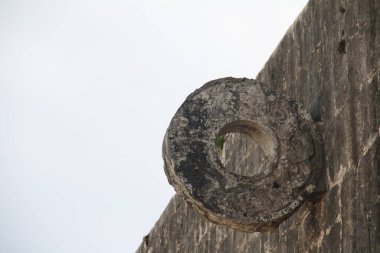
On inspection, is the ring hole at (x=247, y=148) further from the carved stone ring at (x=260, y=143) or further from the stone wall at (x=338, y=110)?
the stone wall at (x=338, y=110)

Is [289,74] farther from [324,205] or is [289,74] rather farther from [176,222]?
[176,222]

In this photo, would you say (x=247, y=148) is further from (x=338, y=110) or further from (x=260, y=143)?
(x=338, y=110)

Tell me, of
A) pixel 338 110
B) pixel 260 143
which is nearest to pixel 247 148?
pixel 260 143

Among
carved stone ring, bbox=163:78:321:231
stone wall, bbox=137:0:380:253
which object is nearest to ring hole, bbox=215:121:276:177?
carved stone ring, bbox=163:78:321:231

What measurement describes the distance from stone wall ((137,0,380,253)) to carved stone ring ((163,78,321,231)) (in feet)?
0.45

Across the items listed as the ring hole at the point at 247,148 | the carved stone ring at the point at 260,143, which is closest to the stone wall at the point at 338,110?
the carved stone ring at the point at 260,143

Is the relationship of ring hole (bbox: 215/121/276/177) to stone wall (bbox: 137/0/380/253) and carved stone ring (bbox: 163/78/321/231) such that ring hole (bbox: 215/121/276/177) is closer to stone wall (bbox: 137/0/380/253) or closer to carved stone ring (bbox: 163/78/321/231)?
carved stone ring (bbox: 163/78/321/231)

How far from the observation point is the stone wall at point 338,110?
5910 mm

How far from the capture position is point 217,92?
22.7 ft

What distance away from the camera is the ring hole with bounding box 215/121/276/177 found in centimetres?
685

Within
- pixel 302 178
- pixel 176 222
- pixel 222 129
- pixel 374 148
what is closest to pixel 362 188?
pixel 374 148

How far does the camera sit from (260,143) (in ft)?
23.1

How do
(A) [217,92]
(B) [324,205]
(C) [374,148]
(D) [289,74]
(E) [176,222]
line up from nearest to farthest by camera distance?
(C) [374,148]
(B) [324,205]
(A) [217,92]
(D) [289,74]
(E) [176,222]

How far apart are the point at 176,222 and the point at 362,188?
4478 millimetres
